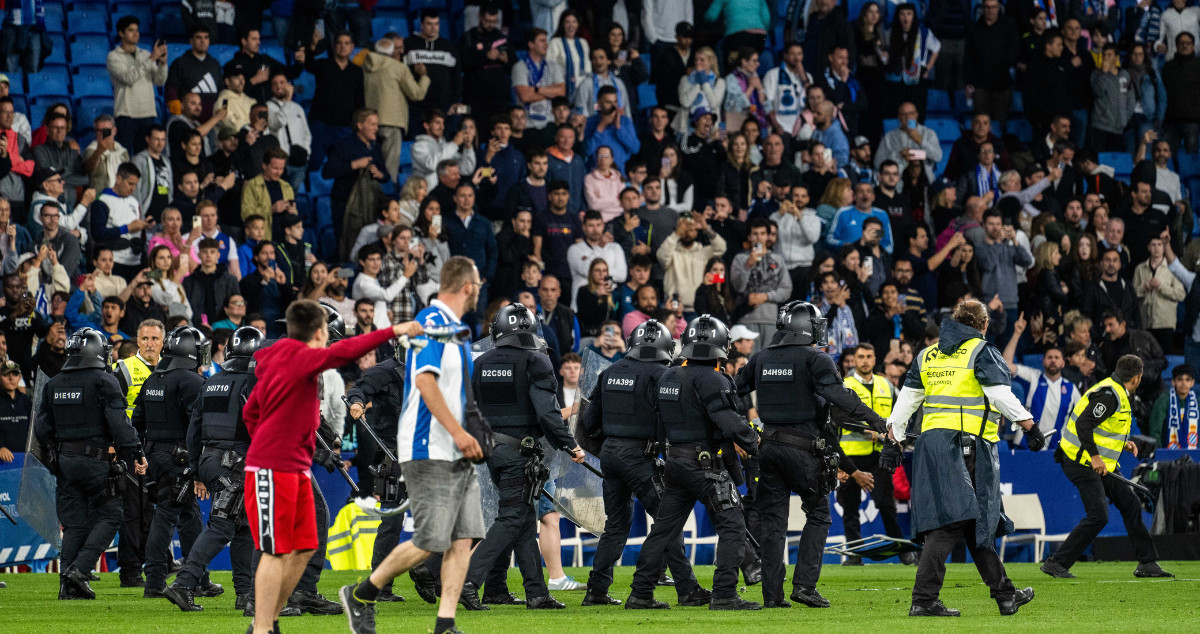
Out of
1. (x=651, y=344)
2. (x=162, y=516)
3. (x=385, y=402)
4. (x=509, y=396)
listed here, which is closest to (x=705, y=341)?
(x=651, y=344)

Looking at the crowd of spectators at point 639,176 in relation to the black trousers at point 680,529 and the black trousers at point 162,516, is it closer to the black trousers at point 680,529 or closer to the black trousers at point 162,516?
the black trousers at point 162,516

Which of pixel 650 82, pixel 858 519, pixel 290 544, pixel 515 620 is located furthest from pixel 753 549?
pixel 650 82

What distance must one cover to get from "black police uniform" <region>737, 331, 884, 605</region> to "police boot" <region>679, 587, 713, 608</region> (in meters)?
0.53

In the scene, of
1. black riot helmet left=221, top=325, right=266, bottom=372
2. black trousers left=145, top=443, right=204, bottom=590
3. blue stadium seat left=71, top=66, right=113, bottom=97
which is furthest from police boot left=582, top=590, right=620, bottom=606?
blue stadium seat left=71, top=66, right=113, bottom=97

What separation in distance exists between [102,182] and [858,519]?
362 inches

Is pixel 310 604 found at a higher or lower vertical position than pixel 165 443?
lower

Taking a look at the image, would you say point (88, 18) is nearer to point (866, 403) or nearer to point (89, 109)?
point (89, 109)

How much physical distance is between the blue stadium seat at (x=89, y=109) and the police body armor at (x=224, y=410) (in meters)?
10.1

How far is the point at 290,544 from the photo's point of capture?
844 centimetres

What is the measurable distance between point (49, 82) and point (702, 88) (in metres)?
8.52

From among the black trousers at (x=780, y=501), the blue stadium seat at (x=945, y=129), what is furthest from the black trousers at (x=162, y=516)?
Answer: the blue stadium seat at (x=945, y=129)

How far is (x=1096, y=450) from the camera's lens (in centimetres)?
1442

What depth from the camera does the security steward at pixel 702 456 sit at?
36.9 feet

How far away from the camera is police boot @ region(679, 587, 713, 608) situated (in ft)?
39.1
